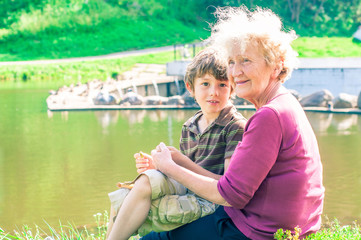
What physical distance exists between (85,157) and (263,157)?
6907 mm

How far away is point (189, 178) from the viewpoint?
2420mm

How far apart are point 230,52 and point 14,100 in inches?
575

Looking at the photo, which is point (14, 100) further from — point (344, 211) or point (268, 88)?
point (268, 88)

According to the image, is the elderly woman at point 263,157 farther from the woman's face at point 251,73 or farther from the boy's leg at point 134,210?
the boy's leg at point 134,210

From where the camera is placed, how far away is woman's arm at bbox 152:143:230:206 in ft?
7.68

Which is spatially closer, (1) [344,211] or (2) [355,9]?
(1) [344,211]

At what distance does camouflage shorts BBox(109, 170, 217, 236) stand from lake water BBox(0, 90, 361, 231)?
3.23m

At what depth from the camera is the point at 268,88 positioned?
244 centimetres

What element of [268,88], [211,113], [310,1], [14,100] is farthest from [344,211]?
[310,1]

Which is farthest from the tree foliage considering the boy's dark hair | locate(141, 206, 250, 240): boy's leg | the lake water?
locate(141, 206, 250, 240): boy's leg

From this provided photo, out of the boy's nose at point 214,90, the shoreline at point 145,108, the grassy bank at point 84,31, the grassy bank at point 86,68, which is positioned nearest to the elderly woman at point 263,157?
the boy's nose at point 214,90

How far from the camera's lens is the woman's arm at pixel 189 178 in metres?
2.34

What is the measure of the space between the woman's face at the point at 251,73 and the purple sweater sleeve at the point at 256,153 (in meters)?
0.25

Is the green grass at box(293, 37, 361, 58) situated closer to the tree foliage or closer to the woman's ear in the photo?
the tree foliage
